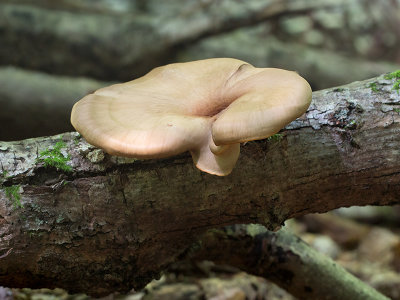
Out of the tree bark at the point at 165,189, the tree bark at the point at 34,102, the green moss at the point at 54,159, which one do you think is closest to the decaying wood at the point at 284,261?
the tree bark at the point at 165,189

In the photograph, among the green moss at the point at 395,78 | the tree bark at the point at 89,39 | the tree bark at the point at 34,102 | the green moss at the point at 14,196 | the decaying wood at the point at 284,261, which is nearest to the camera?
the green moss at the point at 14,196

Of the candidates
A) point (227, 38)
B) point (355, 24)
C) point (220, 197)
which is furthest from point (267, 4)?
point (220, 197)

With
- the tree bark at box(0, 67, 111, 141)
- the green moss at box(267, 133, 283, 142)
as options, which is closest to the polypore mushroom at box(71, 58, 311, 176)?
the green moss at box(267, 133, 283, 142)

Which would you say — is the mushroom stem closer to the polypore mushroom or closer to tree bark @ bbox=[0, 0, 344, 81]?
the polypore mushroom

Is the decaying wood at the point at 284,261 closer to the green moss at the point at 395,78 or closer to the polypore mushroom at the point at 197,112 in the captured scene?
the polypore mushroom at the point at 197,112

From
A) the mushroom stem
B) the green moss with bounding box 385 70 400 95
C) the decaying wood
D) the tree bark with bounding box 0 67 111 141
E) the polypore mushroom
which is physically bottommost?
the tree bark with bounding box 0 67 111 141

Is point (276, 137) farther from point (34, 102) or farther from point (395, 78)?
point (34, 102)
